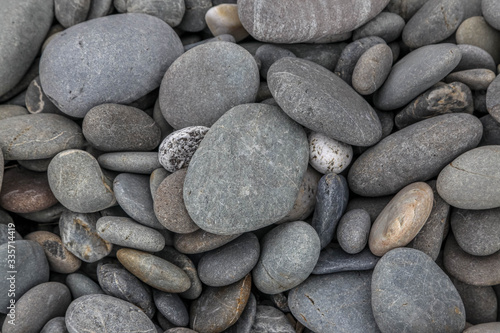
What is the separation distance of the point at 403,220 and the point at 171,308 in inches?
60.3

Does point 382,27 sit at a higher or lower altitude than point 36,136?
higher

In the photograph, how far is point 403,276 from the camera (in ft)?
7.28

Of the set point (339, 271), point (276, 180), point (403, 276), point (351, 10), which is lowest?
point (339, 271)

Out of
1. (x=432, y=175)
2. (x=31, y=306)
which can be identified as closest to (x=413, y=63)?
(x=432, y=175)

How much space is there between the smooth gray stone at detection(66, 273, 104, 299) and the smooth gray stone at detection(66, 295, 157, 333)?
19 centimetres

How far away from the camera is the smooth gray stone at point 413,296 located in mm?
2154

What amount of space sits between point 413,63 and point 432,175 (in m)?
0.79

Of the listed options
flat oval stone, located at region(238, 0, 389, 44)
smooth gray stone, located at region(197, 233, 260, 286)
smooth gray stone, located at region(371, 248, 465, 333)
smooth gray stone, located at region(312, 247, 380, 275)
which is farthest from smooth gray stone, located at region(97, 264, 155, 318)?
flat oval stone, located at region(238, 0, 389, 44)

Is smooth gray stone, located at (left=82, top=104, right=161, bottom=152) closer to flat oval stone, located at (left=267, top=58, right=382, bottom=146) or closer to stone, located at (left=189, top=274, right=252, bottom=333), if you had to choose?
flat oval stone, located at (left=267, top=58, right=382, bottom=146)

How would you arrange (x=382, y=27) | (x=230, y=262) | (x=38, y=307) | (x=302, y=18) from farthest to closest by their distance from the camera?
(x=382, y=27), (x=302, y=18), (x=230, y=262), (x=38, y=307)

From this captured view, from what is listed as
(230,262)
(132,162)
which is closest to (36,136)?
(132,162)

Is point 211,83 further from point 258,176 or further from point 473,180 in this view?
point 473,180

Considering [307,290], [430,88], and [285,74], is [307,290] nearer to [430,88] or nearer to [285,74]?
[285,74]

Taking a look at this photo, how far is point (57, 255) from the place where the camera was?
8.57ft
